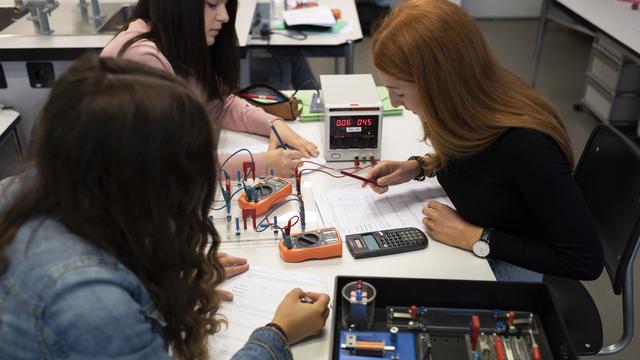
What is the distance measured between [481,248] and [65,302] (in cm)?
95

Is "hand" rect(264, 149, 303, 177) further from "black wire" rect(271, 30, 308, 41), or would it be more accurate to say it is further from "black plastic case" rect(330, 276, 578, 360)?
"black wire" rect(271, 30, 308, 41)

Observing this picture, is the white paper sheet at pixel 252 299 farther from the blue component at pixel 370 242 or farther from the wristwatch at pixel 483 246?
the wristwatch at pixel 483 246

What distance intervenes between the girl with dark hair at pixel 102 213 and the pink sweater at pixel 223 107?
80cm

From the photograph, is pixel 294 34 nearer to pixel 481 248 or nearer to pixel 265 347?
pixel 481 248

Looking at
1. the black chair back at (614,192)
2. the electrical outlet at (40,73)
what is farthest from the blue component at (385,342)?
the electrical outlet at (40,73)

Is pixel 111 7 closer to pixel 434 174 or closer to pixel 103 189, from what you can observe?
pixel 434 174

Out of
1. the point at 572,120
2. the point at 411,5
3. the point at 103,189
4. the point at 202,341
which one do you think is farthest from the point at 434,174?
the point at 572,120

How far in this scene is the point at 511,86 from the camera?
1365mm

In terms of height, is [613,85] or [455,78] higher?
[455,78]

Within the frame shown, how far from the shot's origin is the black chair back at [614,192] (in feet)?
4.59

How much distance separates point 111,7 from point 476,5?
3.69 metres

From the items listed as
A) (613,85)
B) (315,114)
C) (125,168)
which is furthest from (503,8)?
(125,168)

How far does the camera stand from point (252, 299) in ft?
4.13

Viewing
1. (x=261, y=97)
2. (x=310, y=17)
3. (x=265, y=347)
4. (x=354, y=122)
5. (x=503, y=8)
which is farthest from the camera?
(x=503, y=8)
